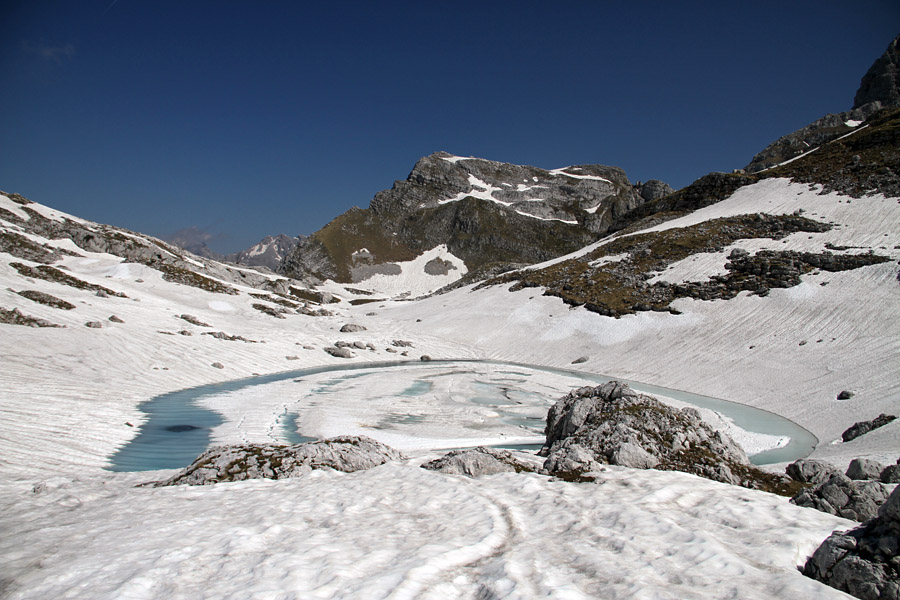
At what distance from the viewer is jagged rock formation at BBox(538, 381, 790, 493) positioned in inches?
525

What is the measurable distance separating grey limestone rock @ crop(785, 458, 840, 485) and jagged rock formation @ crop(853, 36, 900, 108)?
198 meters

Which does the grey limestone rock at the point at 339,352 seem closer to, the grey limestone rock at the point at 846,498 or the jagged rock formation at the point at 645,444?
the jagged rock formation at the point at 645,444

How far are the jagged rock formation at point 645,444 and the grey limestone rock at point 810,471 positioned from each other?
836 mm

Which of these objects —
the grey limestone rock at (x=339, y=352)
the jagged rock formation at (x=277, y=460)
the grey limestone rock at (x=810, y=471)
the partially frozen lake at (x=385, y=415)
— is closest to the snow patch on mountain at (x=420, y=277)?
the grey limestone rock at (x=339, y=352)

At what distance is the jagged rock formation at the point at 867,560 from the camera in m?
6.03

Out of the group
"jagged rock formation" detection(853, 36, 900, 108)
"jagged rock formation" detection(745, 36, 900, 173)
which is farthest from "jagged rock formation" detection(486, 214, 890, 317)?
"jagged rock formation" detection(853, 36, 900, 108)

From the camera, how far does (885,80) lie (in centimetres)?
14950

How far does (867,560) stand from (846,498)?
4747 millimetres

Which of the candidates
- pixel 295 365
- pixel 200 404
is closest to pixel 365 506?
pixel 200 404

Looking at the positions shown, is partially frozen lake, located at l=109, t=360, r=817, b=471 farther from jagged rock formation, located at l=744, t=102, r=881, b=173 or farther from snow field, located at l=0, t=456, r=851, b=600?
jagged rock formation, located at l=744, t=102, r=881, b=173

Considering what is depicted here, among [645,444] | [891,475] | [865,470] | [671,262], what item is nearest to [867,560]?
[891,475]

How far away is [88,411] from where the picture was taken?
21.8 m

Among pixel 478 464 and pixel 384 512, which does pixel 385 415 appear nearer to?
pixel 478 464

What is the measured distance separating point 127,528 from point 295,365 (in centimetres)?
3861
